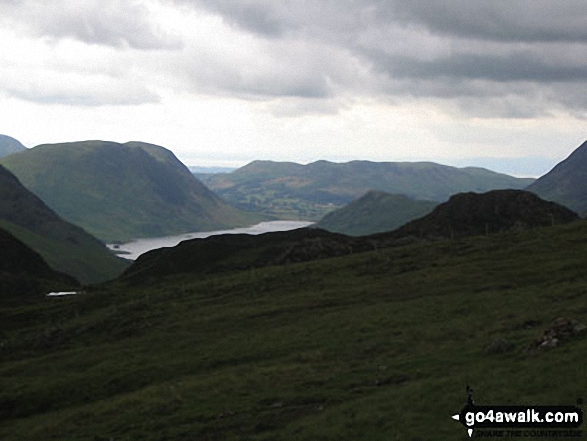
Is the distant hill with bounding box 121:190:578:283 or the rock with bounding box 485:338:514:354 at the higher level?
the distant hill with bounding box 121:190:578:283

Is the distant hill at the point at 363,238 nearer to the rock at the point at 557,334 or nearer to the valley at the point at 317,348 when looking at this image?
the valley at the point at 317,348

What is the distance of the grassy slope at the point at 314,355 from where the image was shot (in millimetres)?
35625

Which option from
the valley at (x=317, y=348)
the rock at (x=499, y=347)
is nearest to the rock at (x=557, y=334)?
the valley at (x=317, y=348)

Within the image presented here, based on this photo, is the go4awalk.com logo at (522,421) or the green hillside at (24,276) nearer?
the go4awalk.com logo at (522,421)

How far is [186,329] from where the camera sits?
7619 cm

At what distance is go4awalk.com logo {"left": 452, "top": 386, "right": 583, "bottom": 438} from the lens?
2777cm

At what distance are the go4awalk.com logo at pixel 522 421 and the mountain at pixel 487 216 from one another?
144622mm

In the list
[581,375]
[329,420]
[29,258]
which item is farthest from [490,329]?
[29,258]

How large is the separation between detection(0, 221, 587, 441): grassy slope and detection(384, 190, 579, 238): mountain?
233 feet

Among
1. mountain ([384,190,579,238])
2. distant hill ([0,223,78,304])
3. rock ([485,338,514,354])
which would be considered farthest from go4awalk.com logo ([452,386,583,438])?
distant hill ([0,223,78,304])

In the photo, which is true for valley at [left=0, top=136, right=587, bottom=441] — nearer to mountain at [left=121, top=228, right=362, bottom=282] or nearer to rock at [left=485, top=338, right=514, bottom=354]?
rock at [left=485, top=338, right=514, bottom=354]

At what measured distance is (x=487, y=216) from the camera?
609ft

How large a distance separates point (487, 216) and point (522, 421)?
163276 millimetres

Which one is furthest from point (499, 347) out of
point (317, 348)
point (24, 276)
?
point (24, 276)
